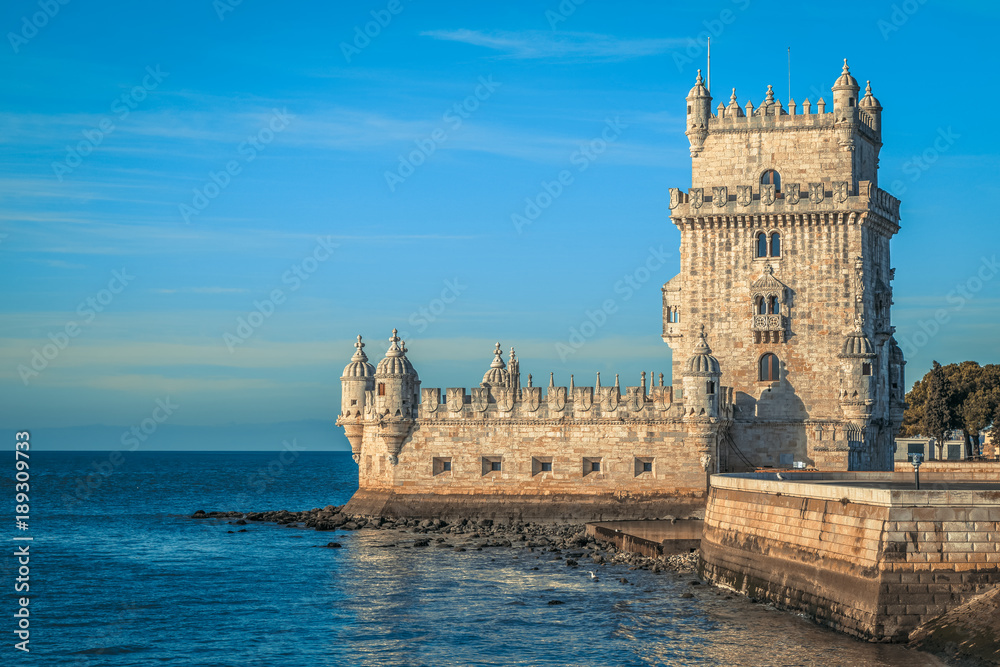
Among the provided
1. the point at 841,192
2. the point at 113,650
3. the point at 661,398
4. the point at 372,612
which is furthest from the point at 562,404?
the point at 113,650

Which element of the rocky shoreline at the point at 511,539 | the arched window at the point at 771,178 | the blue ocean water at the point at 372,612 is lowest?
the blue ocean water at the point at 372,612

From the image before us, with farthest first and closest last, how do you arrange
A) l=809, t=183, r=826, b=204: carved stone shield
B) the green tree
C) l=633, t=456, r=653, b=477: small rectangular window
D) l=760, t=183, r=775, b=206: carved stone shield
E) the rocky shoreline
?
1. the green tree
2. l=760, t=183, r=775, b=206: carved stone shield
3. l=633, t=456, r=653, b=477: small rectangular window
4. l=809, t=183, r=826, b=204: carved stone shield
5. the rocky shoreline

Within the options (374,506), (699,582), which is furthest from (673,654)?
(374,506)

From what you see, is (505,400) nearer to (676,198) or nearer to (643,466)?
(643,466)

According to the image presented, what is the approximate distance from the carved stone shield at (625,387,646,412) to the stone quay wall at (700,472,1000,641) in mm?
18011

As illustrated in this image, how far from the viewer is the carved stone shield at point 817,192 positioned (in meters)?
52.4

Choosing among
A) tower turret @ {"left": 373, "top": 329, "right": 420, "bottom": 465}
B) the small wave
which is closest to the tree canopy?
tower turret @ {"left": 373, "top": 329, "right": 420, "bottom": 465}

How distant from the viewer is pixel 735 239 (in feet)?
177

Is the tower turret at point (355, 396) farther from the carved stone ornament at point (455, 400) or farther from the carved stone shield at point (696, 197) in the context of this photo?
the carved stone shield at point (696, 197)

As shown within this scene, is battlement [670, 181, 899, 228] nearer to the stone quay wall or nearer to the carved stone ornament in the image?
the carved stone ornament

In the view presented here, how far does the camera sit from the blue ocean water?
30391 mm

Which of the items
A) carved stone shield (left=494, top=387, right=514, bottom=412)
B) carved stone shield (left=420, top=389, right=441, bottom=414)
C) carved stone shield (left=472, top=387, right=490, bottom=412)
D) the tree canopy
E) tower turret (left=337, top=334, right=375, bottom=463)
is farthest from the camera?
the tree canopy

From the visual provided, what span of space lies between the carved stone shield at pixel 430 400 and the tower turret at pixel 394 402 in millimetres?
614

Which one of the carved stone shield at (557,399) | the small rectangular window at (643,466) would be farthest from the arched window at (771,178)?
the small rectangular window at (643,466)
